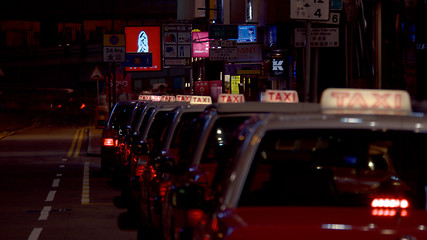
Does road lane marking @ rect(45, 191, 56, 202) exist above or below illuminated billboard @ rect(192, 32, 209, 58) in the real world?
below

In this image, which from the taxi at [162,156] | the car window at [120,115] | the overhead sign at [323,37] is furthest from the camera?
the car window at [120,115]

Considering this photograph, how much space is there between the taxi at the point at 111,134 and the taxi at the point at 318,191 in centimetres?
1416

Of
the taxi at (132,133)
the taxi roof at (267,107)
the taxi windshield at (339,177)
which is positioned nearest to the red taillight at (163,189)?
the taxi roof at (267,107)

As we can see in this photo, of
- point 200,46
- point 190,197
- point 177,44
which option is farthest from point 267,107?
point 200,46

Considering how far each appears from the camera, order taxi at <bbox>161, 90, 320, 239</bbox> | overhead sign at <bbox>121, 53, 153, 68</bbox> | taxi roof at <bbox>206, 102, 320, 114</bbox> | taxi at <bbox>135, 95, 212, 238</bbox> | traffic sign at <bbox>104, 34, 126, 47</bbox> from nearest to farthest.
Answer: taxi at <bbox>161, 90, 320, 239</bbox>
taxi roof at <bbox>206, 102, 320, 114</bbox>
taxi at <bbox>135, 95, 212, 238</bbox>
traffic sign at <bbox>104, 34, 126, 47</bbox>
overhead sign at <bbox>121, 53, 153, 68</bbox>

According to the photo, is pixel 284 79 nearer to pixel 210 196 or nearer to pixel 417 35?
pixel 417 35

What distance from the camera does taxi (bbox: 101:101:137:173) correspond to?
1997cm

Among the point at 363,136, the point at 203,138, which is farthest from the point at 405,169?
the point at 203,138

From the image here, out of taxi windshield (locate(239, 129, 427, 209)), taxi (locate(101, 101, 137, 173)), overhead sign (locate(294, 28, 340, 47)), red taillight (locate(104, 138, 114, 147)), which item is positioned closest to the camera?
taxi windshield (locate(239, 129, 427, 209))

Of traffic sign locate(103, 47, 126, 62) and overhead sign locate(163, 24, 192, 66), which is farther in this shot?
overhead sign locate(163, 24, 192, 66)

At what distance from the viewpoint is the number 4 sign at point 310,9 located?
11.7 m

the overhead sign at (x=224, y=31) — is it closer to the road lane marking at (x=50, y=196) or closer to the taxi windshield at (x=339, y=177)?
the road lane marking at (x=50, y=196)

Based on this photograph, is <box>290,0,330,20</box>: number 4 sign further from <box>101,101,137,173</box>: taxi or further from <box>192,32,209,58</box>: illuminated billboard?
<box>192,32,209,58</box>: illuminated billboard

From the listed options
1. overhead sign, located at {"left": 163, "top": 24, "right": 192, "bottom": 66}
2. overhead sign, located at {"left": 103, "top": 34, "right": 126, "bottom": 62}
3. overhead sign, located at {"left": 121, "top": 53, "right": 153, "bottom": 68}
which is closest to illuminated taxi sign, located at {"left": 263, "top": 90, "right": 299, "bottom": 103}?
overhead sign, located at {"left": 103, "top": 34, "right": 126, "bottom": 62}
